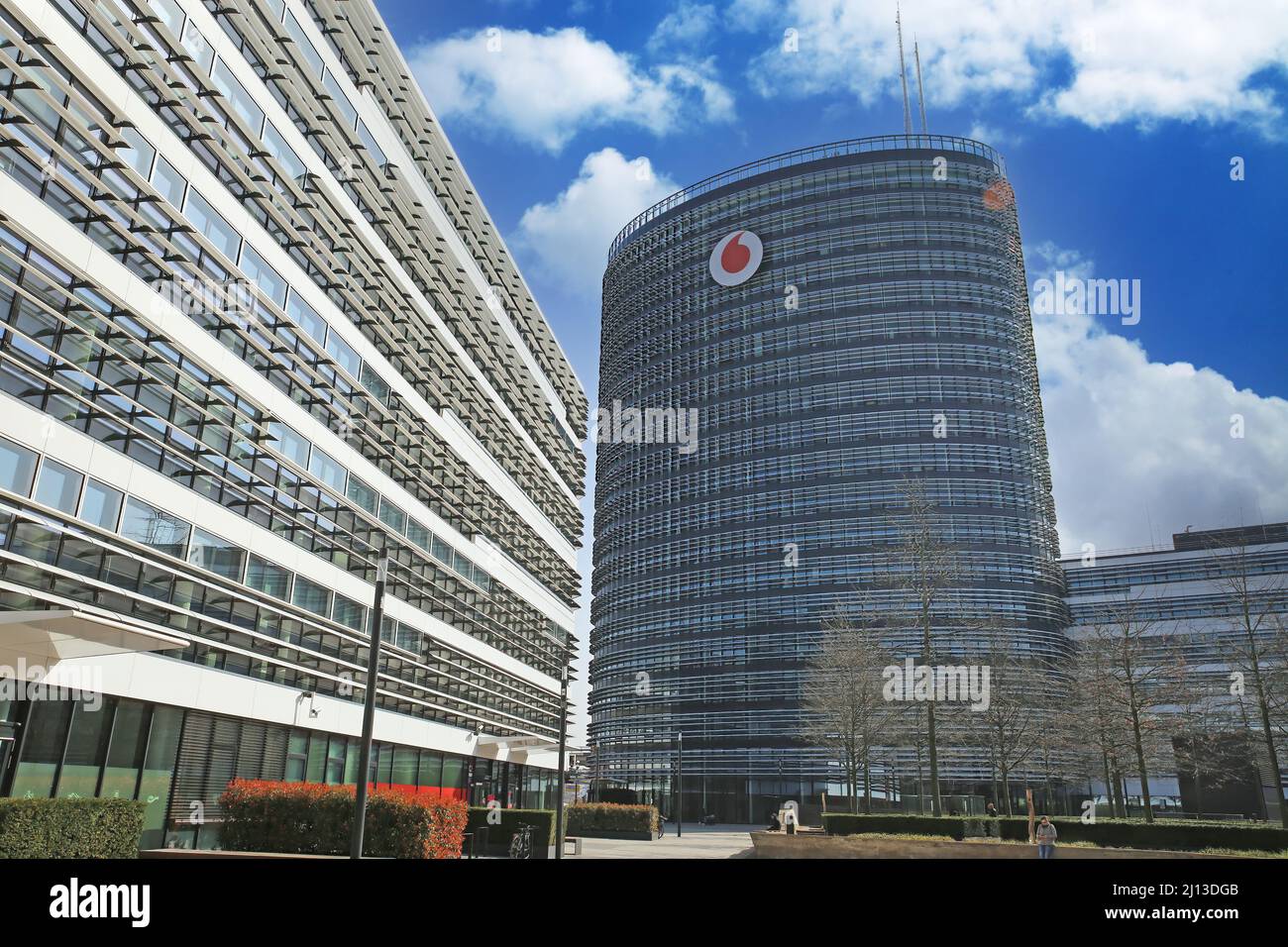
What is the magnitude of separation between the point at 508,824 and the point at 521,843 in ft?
6.88

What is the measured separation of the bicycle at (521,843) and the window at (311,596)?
9908mm

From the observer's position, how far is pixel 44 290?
1894cm

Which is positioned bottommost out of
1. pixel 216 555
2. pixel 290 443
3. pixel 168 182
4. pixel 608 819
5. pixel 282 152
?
pixel 608 819

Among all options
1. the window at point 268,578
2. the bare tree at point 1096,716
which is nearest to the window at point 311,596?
the window at point 268,578

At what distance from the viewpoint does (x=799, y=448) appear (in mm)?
84375

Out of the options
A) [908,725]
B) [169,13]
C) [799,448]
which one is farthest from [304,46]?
[799,448]

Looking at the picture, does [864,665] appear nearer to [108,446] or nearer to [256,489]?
[256,489]

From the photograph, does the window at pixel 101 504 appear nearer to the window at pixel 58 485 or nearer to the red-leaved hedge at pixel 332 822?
the window at pixel 58 485

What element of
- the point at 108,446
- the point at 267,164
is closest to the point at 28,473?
the point at 108,446

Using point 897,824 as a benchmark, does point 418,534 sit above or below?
above

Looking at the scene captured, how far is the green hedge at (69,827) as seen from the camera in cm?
1360

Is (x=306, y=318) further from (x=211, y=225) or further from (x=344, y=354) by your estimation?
(x=211, y=225)

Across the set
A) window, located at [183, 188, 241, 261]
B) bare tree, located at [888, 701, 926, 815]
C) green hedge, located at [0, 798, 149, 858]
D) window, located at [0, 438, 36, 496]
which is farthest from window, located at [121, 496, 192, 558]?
bare tree, located at [888, 701, 926, 815]

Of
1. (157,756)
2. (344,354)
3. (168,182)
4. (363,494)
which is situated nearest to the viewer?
(157,756)
